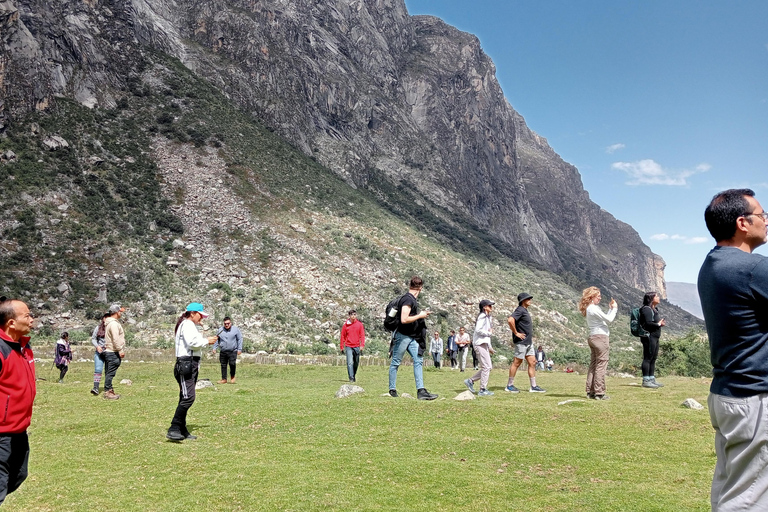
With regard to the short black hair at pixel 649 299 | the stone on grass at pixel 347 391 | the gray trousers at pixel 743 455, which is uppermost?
the short black hair at pixel 649 299

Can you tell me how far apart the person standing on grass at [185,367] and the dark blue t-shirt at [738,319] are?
7675mm

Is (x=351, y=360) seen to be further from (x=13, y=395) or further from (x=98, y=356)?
(x=13, y=395)

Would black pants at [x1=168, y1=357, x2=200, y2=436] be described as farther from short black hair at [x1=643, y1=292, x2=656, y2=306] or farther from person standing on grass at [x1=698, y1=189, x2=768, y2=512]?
short black hair at [x1=643, y1=292, x2=656, y2=306]

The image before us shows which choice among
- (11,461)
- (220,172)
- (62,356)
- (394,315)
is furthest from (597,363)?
(220,172)

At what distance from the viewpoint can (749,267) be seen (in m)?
3.39

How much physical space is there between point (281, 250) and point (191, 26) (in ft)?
168

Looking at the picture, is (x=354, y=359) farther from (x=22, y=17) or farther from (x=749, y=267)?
(x=22, y=17)

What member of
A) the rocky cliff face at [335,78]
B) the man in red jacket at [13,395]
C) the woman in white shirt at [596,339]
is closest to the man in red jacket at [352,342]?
the woman in white shirt at [596,339]

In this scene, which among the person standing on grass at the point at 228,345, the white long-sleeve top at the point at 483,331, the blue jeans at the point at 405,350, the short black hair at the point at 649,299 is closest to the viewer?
the blue jeans at the point at 405,350

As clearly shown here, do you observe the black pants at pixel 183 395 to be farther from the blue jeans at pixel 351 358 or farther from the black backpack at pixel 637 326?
the black backpack at pixel 637 326

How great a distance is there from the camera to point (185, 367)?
30.1ft

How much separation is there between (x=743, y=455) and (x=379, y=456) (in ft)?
17.4

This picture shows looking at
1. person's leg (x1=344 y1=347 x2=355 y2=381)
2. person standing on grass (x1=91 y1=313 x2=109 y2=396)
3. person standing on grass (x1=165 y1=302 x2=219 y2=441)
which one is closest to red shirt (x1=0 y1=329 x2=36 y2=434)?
person standing on grass (x1=165 y1=302 x2=219 y2=441)

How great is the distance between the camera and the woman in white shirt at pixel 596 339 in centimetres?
1171
